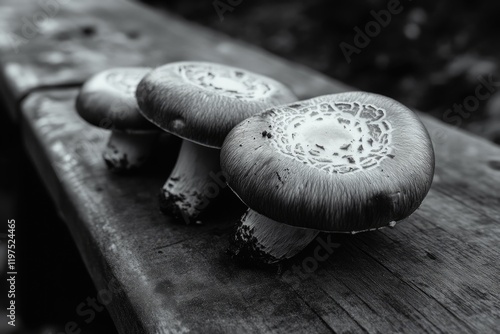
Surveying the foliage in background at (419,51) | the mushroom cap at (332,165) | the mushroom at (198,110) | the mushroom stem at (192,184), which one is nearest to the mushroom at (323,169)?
the mushroom cap at (332,165)

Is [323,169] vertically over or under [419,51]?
over

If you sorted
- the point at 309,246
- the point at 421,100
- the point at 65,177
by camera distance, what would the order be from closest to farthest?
the point at 309,246 < the point at 65,177 < the point at 421,100

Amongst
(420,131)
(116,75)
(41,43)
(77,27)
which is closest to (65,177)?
(116,75)

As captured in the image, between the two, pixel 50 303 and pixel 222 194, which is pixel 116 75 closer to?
pixel 222 194

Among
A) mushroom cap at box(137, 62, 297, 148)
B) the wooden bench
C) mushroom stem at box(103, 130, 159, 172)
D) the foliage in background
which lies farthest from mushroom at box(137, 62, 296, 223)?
the foliage in background

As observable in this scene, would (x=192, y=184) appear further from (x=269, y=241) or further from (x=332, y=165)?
(x=332, y=165)

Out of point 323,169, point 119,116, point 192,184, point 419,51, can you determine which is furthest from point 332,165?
point 419,51

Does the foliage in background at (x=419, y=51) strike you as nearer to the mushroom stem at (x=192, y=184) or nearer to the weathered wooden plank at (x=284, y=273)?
the weathered wooden plank at (x=284, y=273)
